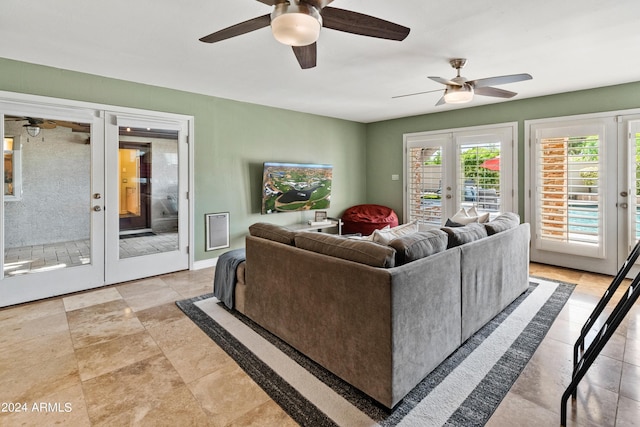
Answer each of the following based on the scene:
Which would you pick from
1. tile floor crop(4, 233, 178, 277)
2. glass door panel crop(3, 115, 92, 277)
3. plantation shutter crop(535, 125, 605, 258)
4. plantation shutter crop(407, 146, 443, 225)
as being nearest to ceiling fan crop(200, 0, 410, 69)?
glass door panel crop(3, 115, 92, 277)

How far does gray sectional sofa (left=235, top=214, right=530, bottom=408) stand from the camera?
5.79ft

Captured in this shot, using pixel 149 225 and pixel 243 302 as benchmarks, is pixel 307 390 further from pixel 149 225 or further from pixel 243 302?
pixel 149 225

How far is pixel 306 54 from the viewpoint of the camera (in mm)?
2385

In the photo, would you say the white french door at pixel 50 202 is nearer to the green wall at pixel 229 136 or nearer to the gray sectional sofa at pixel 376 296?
the green wall at pixel 229 136

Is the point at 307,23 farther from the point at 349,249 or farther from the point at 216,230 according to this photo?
the point at 216,230

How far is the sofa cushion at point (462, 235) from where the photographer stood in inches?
94.1

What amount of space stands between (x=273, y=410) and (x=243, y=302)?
4.05 ft

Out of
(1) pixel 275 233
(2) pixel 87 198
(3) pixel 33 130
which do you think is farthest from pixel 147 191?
(1) pixel 275 233

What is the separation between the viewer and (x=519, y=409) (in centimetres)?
179

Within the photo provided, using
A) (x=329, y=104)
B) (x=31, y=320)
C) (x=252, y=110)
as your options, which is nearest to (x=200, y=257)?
(x=31, y=320)

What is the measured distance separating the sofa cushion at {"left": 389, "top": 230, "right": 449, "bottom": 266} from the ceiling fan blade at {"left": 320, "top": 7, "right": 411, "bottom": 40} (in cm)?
128

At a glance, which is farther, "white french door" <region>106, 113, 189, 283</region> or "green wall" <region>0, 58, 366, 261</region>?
"white french door" <region>106, 113, 189, 283</region>

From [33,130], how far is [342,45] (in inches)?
129

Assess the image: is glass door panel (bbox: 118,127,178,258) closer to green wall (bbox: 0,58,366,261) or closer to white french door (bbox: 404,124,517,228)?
green wall (bbox: 0,58,366,261)
